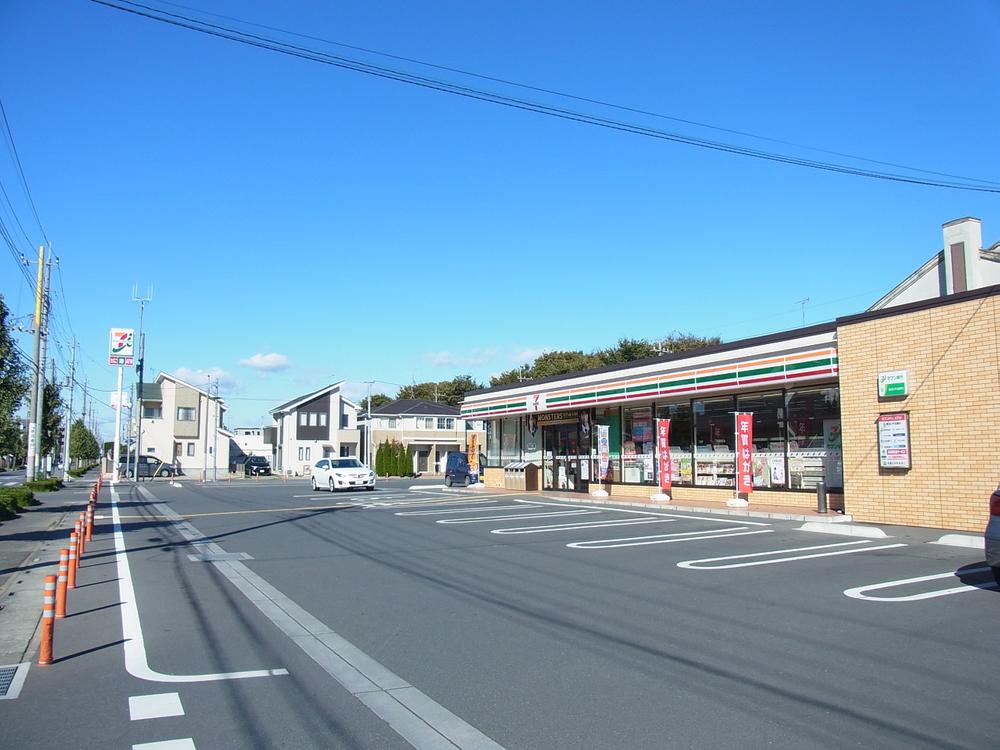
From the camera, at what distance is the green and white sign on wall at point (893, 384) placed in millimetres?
16125

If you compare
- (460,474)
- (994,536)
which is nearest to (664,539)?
(994,536)

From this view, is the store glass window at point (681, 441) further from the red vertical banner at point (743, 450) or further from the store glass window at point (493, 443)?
the store glass window at point (493, 443)

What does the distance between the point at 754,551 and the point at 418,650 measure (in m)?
7.80

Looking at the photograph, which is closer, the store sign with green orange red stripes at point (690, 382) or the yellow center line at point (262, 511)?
the store sign with green orange red stripes at point (690, 382)

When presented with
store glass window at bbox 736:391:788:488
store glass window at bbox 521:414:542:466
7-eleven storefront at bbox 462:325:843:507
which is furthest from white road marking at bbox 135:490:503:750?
store glass window at bbox 521:414:542:466

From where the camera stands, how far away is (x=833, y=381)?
19234mm

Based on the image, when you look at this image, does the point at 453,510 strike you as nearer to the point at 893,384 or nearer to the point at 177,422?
the point at 893,384

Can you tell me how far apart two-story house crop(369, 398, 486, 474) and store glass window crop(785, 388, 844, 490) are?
43.4m

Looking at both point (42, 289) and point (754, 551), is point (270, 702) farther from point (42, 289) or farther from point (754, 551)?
point (42, 289)

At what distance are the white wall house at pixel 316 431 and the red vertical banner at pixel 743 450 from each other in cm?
4905

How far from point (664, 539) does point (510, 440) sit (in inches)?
738

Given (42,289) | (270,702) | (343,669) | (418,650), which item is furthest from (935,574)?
(42,289)

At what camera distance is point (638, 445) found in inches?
1011

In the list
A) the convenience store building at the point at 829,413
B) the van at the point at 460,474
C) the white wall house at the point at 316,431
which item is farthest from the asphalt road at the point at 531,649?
the white wall house at the point at 316,431
